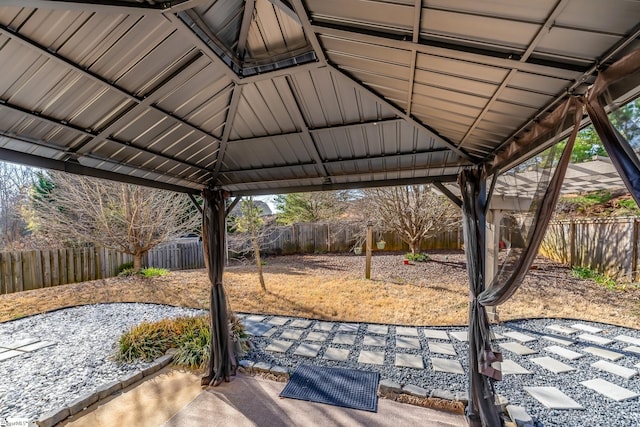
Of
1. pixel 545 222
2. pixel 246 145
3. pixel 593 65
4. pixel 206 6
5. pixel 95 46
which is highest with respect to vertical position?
pixel 206 6

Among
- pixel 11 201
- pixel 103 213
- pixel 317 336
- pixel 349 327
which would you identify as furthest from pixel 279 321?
pixel 11 201

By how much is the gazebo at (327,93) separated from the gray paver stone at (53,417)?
1391 mm

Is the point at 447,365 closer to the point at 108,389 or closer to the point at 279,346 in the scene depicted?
the point at 279,346

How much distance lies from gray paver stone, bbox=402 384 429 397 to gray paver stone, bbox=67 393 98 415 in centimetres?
337

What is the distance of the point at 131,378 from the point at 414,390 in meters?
3.36

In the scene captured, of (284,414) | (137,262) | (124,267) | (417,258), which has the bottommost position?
(284,414)

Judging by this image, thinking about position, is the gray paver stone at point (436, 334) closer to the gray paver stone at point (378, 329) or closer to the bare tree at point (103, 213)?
the gray paver stone at point (378, 329)

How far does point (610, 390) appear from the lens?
3146 mm

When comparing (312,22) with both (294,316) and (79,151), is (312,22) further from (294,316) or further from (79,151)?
(294,316)

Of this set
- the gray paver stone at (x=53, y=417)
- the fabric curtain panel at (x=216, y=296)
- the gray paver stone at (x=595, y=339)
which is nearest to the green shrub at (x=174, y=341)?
the fabric curtain panel at (x=216, y=296)

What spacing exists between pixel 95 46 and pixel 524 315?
7.00 m

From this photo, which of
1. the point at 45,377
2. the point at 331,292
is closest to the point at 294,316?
the point at 331,292

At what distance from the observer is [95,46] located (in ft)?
5.92

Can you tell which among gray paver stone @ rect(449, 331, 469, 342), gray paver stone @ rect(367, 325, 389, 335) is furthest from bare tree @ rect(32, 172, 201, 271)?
gray paver stone @ rect(449, 331, 469, 342)
